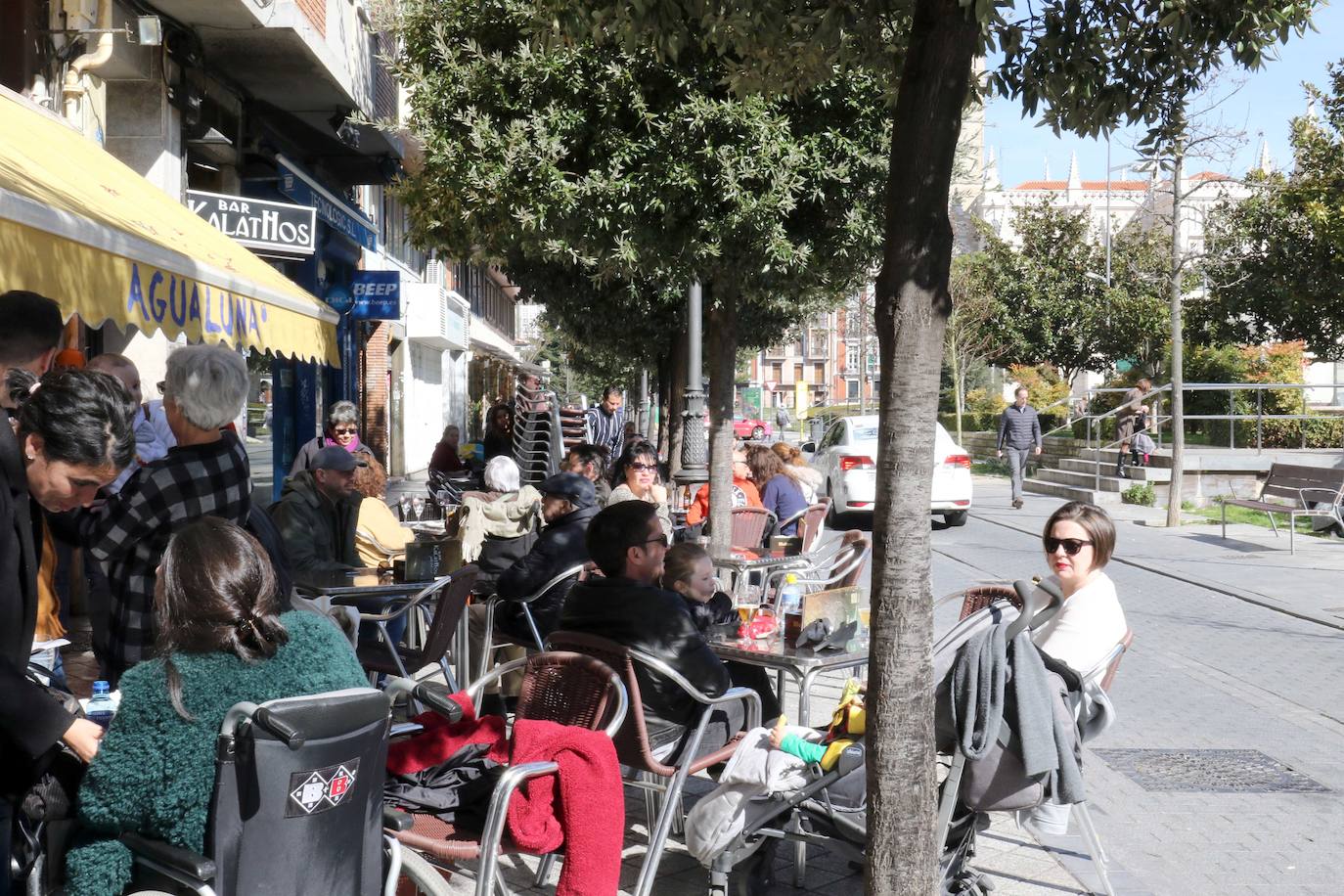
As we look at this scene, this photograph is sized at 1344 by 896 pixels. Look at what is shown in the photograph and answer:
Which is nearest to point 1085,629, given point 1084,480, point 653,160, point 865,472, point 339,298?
point 653,160

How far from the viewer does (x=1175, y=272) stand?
18.8 m

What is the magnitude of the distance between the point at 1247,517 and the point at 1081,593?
16810mm

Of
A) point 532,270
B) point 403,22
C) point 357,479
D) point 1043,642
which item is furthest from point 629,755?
point 532,270

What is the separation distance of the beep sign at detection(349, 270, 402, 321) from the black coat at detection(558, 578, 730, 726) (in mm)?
15410

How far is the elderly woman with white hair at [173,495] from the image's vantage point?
3.62 metres

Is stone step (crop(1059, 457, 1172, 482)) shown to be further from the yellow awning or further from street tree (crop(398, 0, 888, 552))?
the yellow awning

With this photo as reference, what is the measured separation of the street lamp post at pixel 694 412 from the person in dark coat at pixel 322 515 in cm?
430

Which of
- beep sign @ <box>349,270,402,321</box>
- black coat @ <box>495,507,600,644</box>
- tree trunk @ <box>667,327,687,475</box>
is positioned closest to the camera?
black coat @ <box>495,507,600,644</box>

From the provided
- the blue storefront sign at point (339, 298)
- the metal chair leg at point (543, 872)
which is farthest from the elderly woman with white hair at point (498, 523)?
the blue storefront sign at point (339, 298)

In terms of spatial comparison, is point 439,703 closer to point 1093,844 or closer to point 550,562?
point 1093,844

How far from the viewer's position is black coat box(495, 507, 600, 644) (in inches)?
260

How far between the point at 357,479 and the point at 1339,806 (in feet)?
18.3

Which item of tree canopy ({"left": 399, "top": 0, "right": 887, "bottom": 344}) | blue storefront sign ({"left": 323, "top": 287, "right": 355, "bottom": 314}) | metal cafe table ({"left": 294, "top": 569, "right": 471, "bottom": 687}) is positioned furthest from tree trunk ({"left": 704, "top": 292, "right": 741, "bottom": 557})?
blue storefront sign ({"left": 323, "top": 287, "right": 355, "bottom": 314})

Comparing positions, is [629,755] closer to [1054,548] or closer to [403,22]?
[1054,548]
